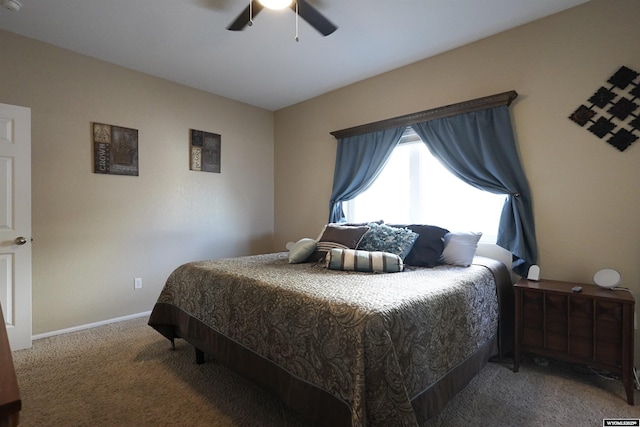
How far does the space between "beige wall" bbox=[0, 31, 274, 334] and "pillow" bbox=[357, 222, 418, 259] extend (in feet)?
7.55

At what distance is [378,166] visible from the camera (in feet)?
11.3

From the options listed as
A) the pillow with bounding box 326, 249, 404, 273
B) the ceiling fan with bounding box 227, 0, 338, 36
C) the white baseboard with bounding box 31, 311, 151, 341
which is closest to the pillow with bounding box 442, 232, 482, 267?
the pillow with bounding box 326, 249, 404, 273

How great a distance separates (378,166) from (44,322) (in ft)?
12.0

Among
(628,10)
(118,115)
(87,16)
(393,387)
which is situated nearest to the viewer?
(393,387)

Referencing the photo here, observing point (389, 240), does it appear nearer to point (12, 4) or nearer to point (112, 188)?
point (112, 188)

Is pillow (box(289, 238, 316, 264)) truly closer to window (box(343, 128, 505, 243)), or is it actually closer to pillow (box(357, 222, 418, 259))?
pillow (box(357, 222, 418, 259))

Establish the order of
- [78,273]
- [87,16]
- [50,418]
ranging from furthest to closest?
1. [78,273]
2. [87,16]
3. [50,418]

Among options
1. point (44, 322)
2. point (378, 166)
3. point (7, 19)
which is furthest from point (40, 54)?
point (378, 166)

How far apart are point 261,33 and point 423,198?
223cm

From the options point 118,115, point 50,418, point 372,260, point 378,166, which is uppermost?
point 118,115

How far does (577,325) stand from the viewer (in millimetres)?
2031

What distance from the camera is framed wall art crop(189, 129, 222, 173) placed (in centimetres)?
384

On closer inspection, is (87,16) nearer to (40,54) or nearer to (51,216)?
(40,54)

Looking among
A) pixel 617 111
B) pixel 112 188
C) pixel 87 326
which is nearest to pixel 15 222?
pixel 112 188
